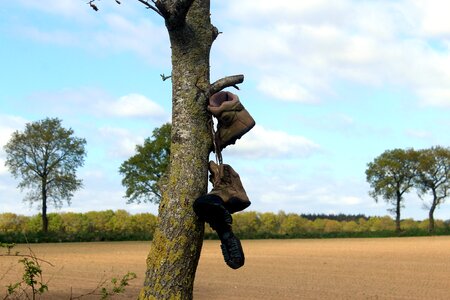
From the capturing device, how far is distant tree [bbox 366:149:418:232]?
77938 mm

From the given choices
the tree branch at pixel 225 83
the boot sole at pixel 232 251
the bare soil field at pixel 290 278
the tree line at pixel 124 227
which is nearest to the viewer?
the boot sole at pixel 232 251

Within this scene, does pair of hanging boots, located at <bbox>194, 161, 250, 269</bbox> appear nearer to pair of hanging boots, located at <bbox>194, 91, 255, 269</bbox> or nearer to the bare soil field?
pair of hanging boots, located at <bbox>194, 91, 255, 269</bbox>

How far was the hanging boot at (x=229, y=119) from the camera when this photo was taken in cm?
592

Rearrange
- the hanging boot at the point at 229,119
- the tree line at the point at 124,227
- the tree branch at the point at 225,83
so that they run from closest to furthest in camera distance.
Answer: the hanging boot at the point at 229,119 < the tree branch at the point at 225,83 < the tree line at the point at 124,227

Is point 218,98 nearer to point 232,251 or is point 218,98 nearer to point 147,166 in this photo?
point 232,251

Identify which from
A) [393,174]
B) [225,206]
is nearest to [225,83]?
[225,206]

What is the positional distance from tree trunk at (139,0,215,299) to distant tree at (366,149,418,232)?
74332mm

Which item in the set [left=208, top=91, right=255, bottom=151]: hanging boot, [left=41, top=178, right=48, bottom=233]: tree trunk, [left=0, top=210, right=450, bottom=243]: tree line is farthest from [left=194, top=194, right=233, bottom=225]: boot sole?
[left=41, top=178, right=48, bottom=233]: tree trunk

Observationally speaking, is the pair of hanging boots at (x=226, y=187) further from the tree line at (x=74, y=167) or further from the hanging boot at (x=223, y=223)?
the tree line at (x=74, y=167)

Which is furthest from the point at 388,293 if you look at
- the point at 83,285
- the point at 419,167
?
the point at 419,167

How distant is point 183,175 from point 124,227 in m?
59.8

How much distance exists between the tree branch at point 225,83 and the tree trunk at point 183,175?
8 cm

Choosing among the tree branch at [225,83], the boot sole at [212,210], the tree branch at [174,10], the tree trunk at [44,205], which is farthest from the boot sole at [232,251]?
the tree trunk at [44,205]

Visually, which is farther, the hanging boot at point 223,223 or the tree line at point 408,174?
the tree line at point 408,174
